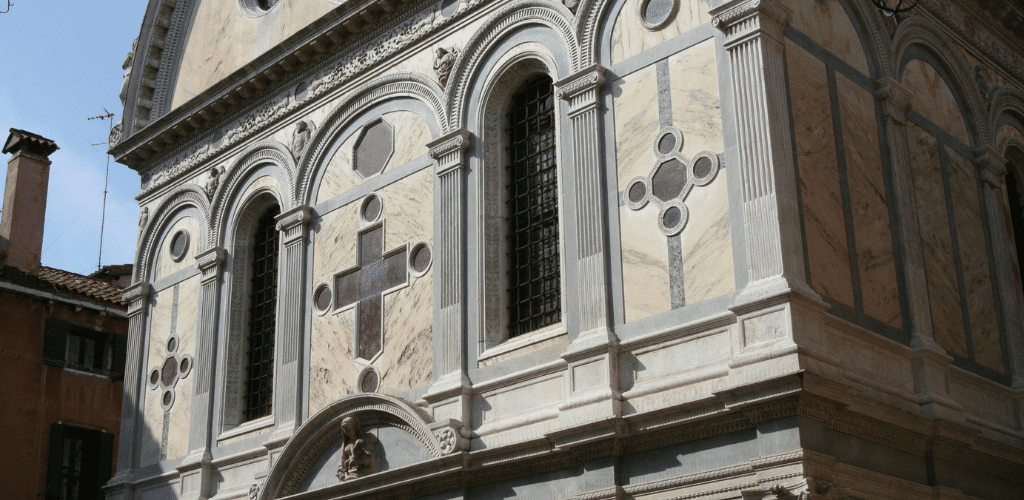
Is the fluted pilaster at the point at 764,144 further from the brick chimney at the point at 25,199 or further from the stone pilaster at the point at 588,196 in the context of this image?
the brick chimney at the point at 25,199

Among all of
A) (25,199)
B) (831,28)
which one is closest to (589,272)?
(831,28)

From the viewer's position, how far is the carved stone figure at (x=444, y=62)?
16.1 m

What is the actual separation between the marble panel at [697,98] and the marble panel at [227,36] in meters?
6.92

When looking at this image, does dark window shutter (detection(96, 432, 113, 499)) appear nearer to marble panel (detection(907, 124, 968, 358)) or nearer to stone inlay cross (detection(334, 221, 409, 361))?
stone inlay cross (detection(334, 221, 409, 361))

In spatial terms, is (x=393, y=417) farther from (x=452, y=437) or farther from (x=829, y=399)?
(x=829, y=399)

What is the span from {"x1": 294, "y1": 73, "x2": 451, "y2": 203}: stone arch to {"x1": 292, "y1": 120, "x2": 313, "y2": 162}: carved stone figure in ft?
0.75

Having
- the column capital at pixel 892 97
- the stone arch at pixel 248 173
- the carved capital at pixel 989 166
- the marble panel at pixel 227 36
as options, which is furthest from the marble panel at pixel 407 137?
the carved capital at pixel 989 166

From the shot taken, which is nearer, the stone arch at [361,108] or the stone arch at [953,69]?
the stone arch at [953,69]

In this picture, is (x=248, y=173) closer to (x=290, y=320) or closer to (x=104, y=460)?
(x=290, y=320)

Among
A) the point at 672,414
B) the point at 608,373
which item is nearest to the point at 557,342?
the point at 608,373

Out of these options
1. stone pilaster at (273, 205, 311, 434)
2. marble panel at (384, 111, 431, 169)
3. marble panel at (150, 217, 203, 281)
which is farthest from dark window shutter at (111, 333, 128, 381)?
marble panel at (384, 111, 431, 169)

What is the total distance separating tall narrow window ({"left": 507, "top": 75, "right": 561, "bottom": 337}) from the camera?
14430mm

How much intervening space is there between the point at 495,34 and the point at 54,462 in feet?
41.1

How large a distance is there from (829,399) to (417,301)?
19.5 feet
